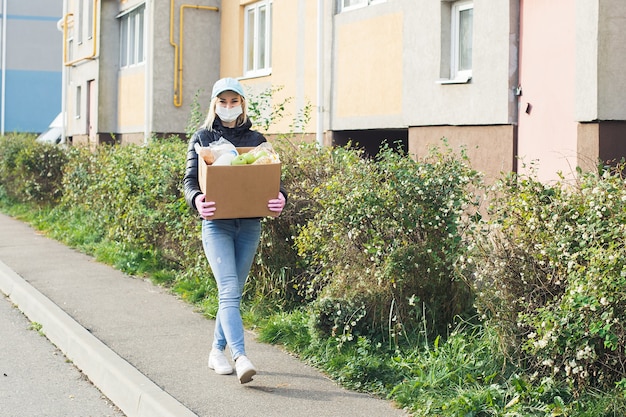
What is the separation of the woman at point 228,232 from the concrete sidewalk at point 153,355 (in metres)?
0.27

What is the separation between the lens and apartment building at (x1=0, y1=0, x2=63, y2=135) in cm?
4394

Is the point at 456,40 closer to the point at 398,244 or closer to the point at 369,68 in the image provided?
the point at 369,68

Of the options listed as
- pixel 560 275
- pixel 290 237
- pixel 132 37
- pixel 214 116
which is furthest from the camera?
pixel 132 37

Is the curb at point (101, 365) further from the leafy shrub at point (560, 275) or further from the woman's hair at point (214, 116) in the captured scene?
the leafy shrub at point (560, 275)

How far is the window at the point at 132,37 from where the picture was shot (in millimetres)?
24625

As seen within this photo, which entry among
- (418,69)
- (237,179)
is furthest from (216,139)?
(418,69)

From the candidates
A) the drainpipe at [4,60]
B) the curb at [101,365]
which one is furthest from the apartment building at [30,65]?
the curb at [101,365]

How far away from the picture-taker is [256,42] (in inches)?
763

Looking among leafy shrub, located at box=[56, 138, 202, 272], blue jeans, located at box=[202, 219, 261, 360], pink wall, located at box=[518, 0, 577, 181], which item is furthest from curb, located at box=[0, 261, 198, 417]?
pink wall, located at box=[518, 0, 577, 181]

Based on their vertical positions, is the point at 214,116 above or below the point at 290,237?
above

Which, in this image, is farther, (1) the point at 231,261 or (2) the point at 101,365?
(2) the point at 101,365

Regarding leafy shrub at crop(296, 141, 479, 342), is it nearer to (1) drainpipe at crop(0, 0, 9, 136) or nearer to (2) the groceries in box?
(2) the groceries in box

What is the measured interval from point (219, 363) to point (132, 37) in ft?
65.9

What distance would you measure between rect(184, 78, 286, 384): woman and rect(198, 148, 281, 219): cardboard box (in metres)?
0.05
